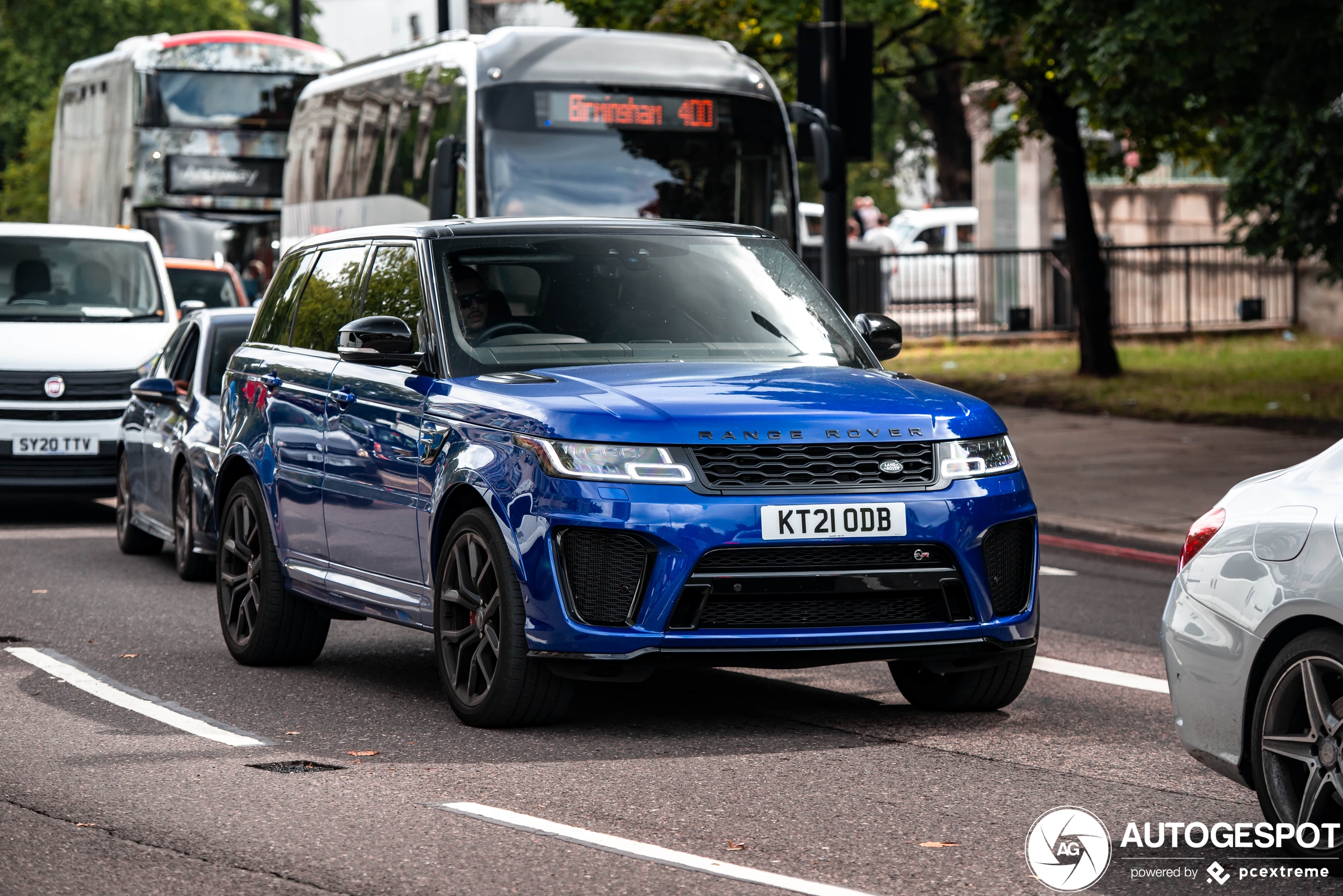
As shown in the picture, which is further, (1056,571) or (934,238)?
(934,238)

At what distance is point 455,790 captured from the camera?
6539 millimetres

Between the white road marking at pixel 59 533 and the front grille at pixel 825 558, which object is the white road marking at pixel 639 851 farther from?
the white road marking at pixel 59 533

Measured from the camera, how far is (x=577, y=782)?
666 cm

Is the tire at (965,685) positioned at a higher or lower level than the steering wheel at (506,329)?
lower

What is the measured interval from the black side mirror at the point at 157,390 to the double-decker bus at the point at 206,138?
15866 millimetres

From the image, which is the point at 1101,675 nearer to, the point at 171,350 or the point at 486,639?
the point at 486,639

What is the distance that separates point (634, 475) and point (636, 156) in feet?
34.3

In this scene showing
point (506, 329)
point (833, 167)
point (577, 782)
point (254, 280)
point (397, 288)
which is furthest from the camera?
point (254, 280)

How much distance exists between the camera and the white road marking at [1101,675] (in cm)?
873

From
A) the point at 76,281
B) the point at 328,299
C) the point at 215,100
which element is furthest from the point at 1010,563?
the point at 215,100

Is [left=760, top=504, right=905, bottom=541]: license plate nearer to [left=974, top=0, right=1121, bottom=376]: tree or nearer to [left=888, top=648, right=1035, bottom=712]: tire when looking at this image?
[left=888, top=648, right=1035, bottom=712]: tire

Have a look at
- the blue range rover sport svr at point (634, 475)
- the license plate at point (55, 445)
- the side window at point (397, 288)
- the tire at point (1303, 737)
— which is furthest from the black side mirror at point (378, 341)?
the license plate at point (55, 445)

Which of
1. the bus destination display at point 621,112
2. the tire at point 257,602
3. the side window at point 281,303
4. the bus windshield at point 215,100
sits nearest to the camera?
the tire at point 257,602

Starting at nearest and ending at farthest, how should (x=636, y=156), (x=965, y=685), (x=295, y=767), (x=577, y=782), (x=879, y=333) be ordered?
(x=577, y=782)
(x=295, y=767)
(x=965, y=685)
(x=879, y=333)
(x=636, y=156)
